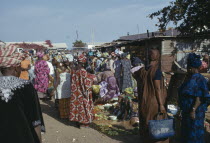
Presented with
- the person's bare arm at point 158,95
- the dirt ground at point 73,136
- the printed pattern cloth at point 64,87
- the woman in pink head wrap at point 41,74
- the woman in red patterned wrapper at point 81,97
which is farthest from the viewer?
the woman in pink head wrap at point 41,74

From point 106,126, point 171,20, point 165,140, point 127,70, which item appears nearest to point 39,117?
point 165,140

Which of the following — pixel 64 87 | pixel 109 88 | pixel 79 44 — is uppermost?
pixel 79 44

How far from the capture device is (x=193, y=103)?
3.69 m

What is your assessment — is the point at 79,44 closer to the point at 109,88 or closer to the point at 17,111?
the point at 109,88

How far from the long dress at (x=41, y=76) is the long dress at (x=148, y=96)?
5.96 meters

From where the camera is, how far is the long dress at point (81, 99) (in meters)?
6.29

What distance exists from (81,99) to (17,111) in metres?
4.31

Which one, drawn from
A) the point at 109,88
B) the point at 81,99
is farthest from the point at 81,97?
the point at 109,88

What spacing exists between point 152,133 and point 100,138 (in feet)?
7.67

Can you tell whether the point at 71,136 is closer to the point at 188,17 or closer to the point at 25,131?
the point at 25,131

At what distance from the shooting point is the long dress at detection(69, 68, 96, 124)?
6.29 m

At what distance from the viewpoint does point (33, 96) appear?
2.21 m

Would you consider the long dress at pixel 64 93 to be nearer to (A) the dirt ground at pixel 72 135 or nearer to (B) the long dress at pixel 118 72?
(A) the dirt ground at pixel 72 135

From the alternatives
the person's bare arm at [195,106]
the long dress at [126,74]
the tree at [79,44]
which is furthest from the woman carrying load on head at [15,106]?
the tree at [79,44]
